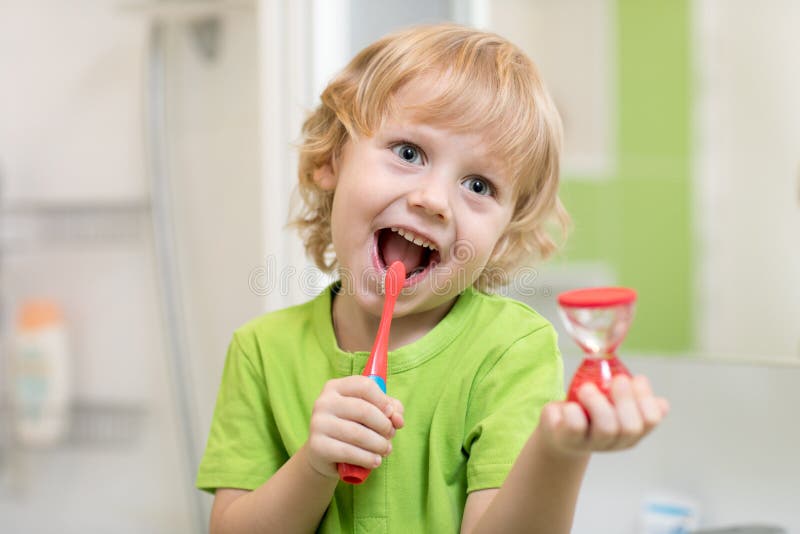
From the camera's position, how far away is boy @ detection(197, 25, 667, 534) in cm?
60

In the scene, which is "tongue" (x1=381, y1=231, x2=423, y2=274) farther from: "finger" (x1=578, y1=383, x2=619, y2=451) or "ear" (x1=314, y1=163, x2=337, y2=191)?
"finger" (x1=578, y1=383, x2=619, y2=451)

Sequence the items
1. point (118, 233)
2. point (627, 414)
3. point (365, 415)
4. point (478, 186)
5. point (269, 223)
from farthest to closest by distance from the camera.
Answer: point (118, 233) → point (269, 223) → point (478, 186) → point (365, 415) → point (627, 414)

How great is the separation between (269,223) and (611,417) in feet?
1.97

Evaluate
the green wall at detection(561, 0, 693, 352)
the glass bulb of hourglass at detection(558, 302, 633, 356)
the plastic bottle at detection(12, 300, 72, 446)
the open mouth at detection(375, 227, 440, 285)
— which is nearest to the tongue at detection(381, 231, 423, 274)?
the open mouth at detection(375, 227, 440, 285)

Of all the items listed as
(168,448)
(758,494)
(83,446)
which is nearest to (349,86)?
(758,494)

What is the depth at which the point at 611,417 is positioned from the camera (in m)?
0.42

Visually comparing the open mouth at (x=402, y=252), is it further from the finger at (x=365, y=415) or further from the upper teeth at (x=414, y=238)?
the finger at (x=365, y=415)

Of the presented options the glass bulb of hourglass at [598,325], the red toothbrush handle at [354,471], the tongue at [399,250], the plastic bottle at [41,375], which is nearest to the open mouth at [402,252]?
the tongue at [399,250]

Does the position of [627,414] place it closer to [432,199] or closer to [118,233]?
[432,199]

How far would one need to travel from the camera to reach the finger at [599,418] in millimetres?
415

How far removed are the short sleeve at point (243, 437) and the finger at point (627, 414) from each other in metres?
0.36

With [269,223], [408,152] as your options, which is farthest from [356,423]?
[269,223]

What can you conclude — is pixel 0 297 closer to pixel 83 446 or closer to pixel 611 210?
pixel 83 446

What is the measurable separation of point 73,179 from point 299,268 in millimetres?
604
